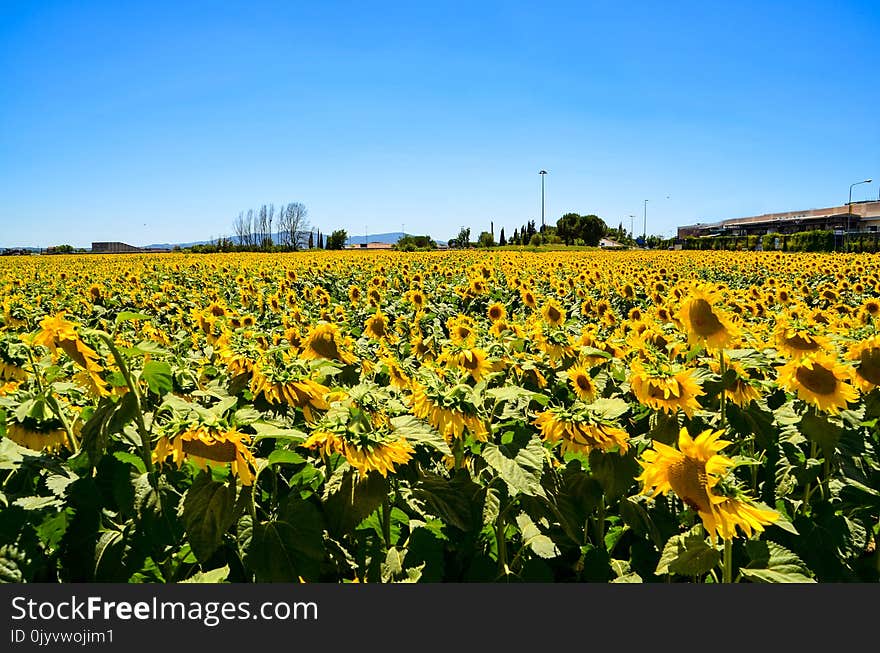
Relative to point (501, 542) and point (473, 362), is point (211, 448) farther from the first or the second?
point (473, 362)

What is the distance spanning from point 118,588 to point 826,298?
10.2 m

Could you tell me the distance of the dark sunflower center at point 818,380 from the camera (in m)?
2.36

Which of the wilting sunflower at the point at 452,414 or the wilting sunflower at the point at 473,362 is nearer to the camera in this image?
the wilting sunflower at the point at 452,414

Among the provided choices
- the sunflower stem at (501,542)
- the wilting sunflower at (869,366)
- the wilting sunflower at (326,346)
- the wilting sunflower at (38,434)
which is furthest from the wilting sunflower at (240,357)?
the wilting sunflower at (869,366)

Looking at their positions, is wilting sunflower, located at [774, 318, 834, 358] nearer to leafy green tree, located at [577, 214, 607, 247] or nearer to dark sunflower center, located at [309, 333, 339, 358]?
dark sunflower center, located at [309, 333, 339, 358]

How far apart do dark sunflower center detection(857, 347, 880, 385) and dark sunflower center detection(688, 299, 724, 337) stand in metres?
0.60

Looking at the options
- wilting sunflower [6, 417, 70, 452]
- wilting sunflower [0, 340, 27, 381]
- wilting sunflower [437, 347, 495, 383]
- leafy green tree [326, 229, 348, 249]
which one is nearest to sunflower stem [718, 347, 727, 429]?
wilting sunflower [437, 347, 495, 383]

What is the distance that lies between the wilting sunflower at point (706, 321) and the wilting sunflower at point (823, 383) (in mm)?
320

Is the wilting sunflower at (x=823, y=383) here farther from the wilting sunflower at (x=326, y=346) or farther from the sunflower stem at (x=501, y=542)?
the wilting sunflower at (x=326, y=346)

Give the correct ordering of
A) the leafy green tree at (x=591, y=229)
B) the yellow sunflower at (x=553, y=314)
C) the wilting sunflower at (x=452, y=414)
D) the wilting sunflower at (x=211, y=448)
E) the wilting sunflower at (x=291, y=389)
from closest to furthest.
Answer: the wilting sunflower at (x=211, y=448) → the wilting sunflower at (x=452, y=414) → the wilting sunflower at (x=291, y=389) → the yellow sunflower at (x=553, y=314) → the leafy green tree at (x=591, y=229)

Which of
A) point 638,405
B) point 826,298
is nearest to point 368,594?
point 638,405

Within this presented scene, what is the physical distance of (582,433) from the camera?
203 centimetres

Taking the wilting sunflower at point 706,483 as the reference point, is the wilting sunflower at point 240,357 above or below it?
above

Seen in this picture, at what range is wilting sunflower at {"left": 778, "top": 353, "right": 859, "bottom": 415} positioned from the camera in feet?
7.65
